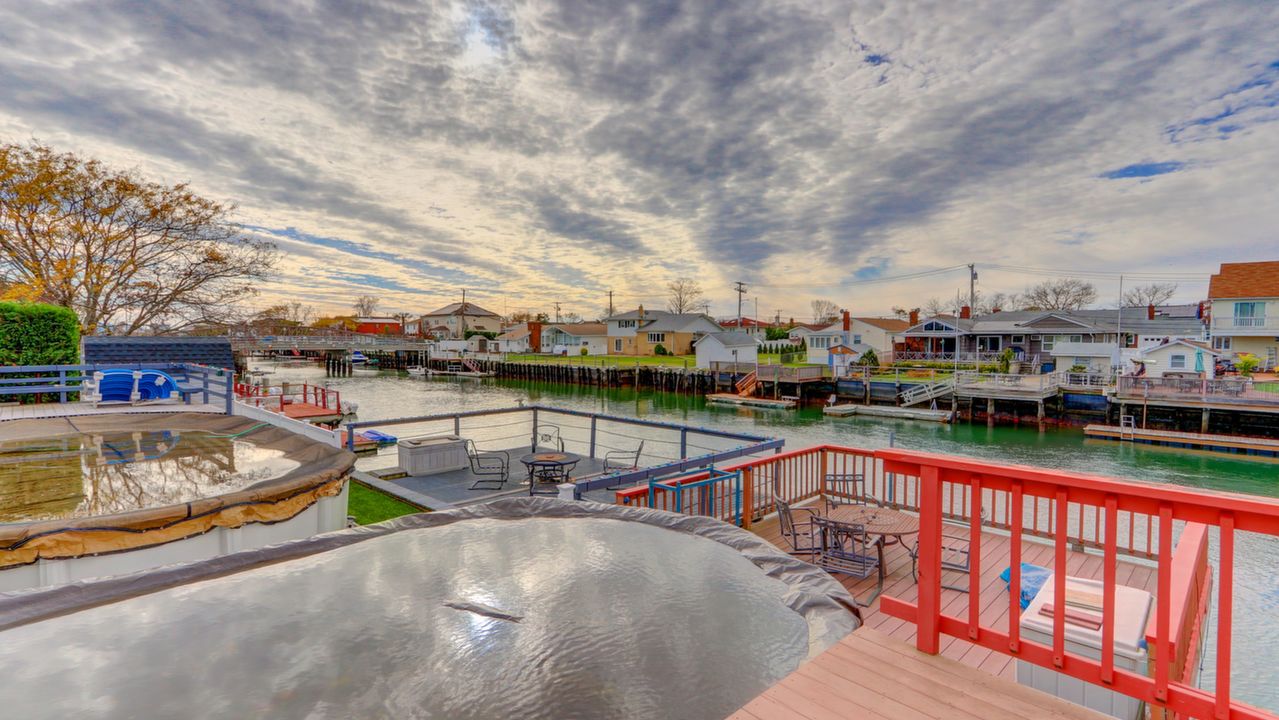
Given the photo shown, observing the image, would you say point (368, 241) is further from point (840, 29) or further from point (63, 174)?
point (840, 29)

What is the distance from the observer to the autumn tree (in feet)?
54.1

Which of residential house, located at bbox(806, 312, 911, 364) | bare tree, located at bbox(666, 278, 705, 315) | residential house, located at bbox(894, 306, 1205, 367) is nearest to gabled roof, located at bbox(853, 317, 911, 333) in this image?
residential house, located at bbox(806, 312, 911, 364)

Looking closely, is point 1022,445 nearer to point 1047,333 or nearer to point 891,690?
point 891,690

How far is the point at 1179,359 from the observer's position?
1174 inches

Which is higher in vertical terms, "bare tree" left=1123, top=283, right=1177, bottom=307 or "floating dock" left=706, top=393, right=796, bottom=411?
"bare tree" left=1123, top=283, right=1177, bottom=307

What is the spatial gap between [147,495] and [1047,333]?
51237 millimetres

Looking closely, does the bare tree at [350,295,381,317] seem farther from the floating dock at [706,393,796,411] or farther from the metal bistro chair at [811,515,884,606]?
A: the metal bistro chair at [811,515,884,606]

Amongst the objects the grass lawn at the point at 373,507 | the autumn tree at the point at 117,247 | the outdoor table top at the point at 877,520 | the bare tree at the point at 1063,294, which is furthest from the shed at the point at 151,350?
the bare tree at the point at 1063,294

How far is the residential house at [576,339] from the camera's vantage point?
66.3m

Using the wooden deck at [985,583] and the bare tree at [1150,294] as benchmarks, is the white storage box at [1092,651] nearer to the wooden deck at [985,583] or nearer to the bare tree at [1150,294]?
the wooden deck at [985,583]

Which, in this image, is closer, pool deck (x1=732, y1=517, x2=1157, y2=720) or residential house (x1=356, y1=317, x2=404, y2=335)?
pool deck (x1=732, y1=517, x2=1157, y2=720)

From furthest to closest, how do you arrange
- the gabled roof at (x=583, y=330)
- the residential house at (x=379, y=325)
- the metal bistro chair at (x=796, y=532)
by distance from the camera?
the residential house at (x=379, y=325) → the gabled roof at (x=583, y=330) → the metal bistro chair at (x=796, y=532)

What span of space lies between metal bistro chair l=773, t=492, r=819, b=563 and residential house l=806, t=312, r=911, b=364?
1793 inches

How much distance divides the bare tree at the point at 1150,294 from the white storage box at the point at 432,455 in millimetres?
87052
